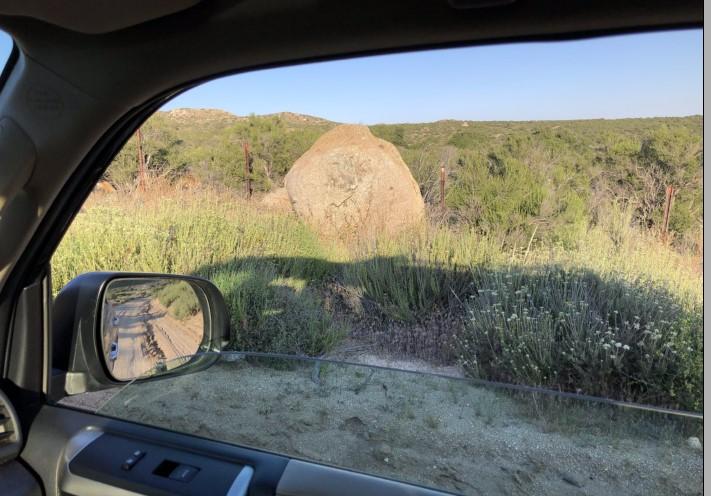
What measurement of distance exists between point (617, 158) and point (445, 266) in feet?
7.68

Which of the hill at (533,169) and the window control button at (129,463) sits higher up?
the hill at (533,169)

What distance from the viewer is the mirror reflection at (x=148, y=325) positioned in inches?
78.8

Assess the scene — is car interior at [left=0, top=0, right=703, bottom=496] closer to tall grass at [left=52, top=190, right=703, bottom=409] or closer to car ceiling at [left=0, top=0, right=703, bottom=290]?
car ceiling at [left=0, top=0, right=703, bottom=290]

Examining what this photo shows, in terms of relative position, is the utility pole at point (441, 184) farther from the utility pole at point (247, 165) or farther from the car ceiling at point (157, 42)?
the car ceiling at point (157, 42)

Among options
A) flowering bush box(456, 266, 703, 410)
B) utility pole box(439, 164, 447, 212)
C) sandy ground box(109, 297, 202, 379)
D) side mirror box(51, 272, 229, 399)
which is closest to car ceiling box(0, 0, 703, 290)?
side mirror box(51, 272, 229, 399)

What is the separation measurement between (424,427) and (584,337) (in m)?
2.63

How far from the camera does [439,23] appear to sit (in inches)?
48.3

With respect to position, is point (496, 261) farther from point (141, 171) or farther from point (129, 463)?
point (141, 171)

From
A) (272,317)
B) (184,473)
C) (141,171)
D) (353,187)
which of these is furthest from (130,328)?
(353,187)

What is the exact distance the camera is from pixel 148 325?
256 centimetres

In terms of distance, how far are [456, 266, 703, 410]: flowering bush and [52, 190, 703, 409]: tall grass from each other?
0.01 meters

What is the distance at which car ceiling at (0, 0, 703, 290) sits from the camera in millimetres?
1204

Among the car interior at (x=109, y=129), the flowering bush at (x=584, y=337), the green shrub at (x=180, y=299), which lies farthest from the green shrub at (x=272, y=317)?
the car interior at (x=109, y=129)

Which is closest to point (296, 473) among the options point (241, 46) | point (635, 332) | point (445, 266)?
point (241, 46)
